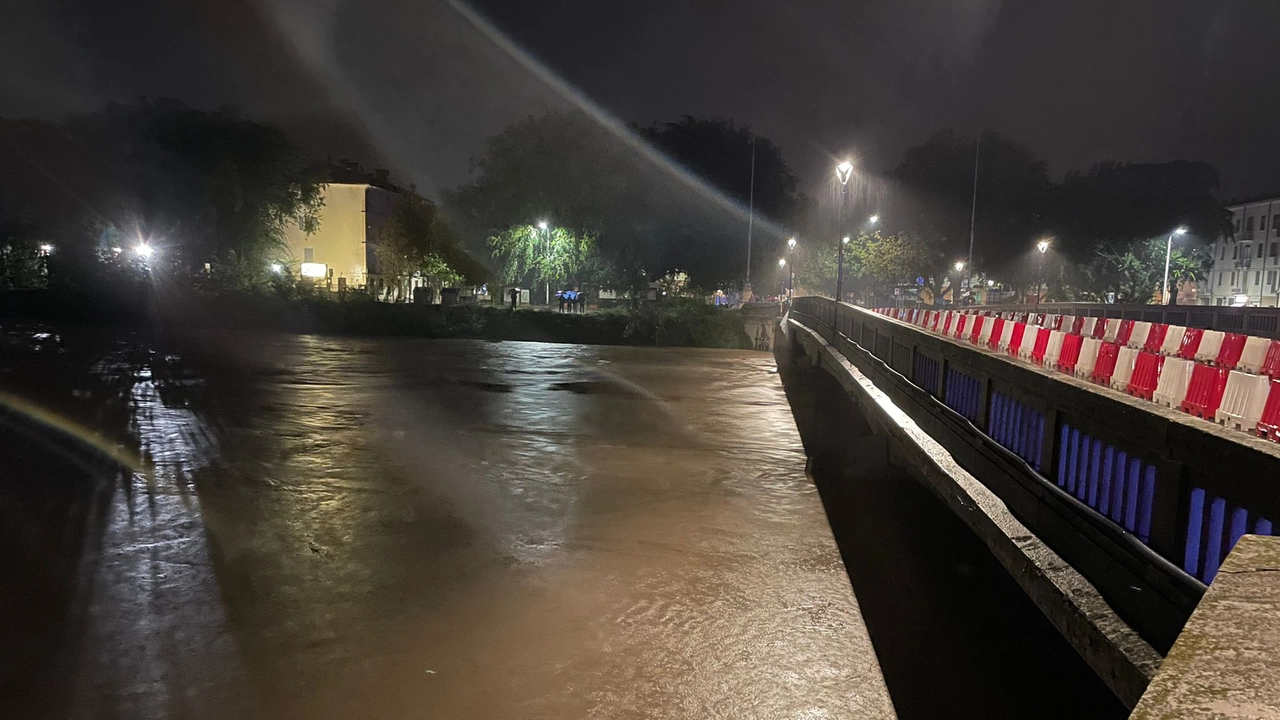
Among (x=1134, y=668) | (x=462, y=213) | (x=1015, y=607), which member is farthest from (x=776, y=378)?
(x=462, y=213)

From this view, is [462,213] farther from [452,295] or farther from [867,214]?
[867,214]

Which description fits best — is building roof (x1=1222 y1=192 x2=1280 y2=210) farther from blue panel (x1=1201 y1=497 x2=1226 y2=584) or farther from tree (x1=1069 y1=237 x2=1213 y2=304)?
blue panel (x1=1201 y1=497 x2=1226 y2=584)

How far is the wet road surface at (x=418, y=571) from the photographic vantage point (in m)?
4.41

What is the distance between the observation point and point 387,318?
3734 centimetres

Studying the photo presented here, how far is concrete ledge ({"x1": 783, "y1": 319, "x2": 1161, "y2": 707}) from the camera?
3.60 metres

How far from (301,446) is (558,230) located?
36.0 m

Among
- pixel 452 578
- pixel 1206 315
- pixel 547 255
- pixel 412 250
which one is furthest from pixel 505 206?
pixel 452 578

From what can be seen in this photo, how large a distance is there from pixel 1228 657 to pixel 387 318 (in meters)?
37.4

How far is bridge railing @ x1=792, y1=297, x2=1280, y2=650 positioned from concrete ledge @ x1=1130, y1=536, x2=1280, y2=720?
928 mm

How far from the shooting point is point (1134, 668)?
138 inches

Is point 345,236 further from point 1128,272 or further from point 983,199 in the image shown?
point 1128,272

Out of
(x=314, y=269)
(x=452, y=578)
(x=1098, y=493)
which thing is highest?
(x=314, y=269)

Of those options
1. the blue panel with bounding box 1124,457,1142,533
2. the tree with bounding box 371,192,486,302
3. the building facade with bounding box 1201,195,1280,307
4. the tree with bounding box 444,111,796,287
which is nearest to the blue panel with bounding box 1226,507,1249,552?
the blue panel with bounding box 1124,457,1142,533

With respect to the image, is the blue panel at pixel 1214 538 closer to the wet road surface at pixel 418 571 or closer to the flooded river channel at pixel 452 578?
the flooded river channel at pixel 452 578
